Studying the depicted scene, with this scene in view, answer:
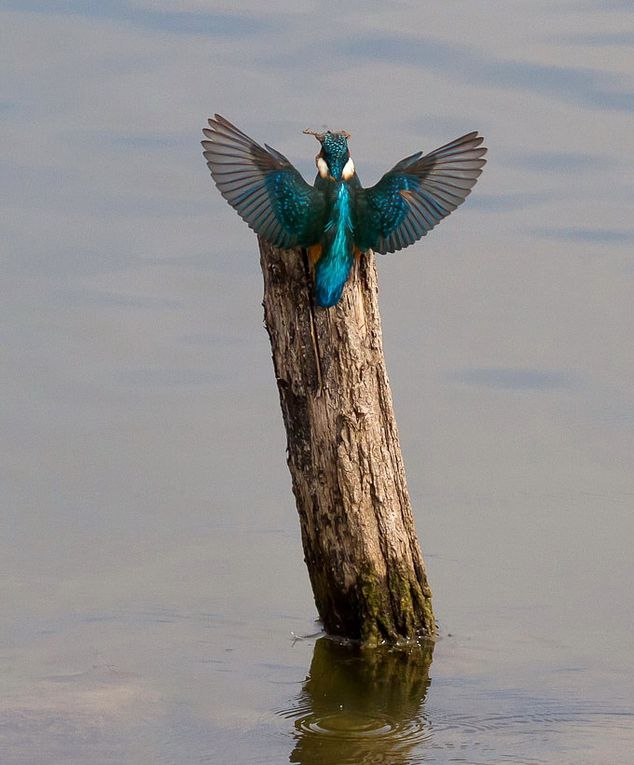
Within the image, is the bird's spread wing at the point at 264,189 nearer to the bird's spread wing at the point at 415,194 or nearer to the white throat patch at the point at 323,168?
the white throat patch at the point at 323,168

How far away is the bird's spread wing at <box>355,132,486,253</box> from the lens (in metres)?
5.54

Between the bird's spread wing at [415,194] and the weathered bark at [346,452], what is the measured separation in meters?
0.12

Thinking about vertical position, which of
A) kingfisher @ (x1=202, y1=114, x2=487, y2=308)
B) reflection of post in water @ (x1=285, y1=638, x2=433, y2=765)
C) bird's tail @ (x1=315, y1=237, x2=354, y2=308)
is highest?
kingfisher @ (x1=202, y1=114, x2=487, y2=308)

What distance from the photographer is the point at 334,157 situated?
18.1ft

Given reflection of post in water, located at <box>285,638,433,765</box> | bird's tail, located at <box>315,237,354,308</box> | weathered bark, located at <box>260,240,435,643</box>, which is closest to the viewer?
reflection of post in water, located at <box>285,638,433,765</box>

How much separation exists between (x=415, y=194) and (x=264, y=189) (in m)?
0.56

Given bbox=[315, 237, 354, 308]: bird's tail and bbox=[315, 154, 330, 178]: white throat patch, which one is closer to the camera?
bbox=[315, 237, 354, 308]: bird's tail

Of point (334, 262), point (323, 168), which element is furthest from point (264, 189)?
point (334, 262)

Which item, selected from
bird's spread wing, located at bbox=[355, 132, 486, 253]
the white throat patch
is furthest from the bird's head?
bird's spread wing, located at bbox=[355, 132, 486, 253]

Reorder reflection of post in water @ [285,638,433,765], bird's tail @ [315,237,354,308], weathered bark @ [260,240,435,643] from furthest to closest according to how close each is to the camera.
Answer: weathered bark @ [260,240,435,643] < bird's tail @ [315,237,354,308] < reflection of post in water @ [285,638,433,765]

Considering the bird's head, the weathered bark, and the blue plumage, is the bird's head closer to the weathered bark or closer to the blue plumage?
the blue plumage

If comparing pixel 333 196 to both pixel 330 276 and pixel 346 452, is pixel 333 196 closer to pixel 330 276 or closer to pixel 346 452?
pixel 330 276

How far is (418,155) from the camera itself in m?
5.54

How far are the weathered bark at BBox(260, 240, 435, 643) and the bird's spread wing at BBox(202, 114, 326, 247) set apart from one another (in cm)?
10
